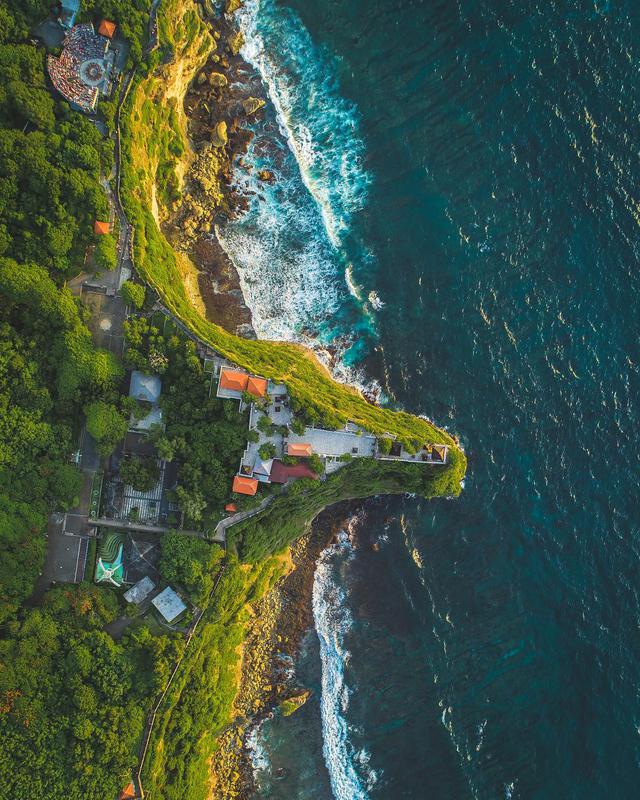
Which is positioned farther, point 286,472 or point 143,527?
point 143,527

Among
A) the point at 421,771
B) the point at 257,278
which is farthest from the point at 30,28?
the point at 421,771

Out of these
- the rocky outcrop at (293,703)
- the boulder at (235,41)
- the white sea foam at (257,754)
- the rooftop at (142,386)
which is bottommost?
the white sea foam at (257,754)

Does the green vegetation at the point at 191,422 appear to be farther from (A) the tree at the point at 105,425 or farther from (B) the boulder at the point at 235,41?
(B) the boulder at the point at 235,41

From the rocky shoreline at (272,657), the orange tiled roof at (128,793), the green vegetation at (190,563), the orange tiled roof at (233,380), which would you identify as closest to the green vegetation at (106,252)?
the orange tiled roof at (233,380)

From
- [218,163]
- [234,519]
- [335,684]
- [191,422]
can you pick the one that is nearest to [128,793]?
[335,684]

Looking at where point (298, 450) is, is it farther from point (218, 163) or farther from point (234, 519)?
point (218, 163)

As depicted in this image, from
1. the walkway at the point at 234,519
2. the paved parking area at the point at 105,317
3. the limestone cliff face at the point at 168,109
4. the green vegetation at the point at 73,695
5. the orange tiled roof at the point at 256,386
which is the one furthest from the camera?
the limestone cliff face at the point at 168,109
